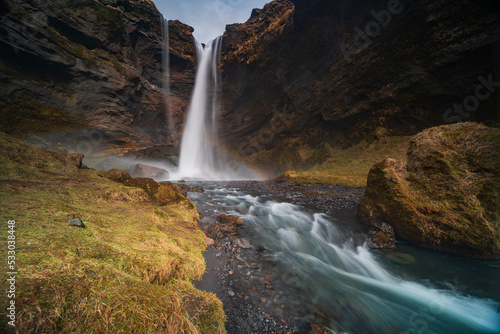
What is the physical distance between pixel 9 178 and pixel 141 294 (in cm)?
550

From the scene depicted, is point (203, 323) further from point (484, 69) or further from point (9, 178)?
point (484, 69)

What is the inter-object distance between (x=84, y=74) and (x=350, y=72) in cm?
3536

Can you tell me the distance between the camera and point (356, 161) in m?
19.6

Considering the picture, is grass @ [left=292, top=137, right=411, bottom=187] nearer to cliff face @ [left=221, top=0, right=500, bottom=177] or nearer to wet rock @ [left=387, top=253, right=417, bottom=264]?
cliff face @ [left=221, top=0, right=500, bottom=177]

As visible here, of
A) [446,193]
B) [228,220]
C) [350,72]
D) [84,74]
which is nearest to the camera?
[446,193]

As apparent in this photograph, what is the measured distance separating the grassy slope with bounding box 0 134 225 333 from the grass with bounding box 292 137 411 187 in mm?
15180

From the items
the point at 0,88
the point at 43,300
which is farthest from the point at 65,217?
the point at 0,88

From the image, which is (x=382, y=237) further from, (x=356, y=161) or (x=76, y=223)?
(x=356, y=161)

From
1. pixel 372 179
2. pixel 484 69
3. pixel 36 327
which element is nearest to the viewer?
pixel 36 327

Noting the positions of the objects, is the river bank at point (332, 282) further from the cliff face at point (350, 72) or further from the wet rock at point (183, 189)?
the cliff face at point (350, 72)

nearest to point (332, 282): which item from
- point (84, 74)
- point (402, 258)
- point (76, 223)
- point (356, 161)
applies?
point (402, 258)

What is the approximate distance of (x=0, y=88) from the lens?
1736 centimetres

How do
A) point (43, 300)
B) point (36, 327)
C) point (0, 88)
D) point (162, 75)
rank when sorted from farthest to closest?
1. point (162, 75)
2. point (0, 88)
3. point (43, 300)
4. point (36, 327)

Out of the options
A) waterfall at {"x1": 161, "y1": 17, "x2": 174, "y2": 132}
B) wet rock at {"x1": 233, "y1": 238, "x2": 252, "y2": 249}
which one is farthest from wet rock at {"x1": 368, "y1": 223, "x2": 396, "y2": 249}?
waterfall at {"x1": 161, "y1": 17, "x2": 174, "y2": 132}
